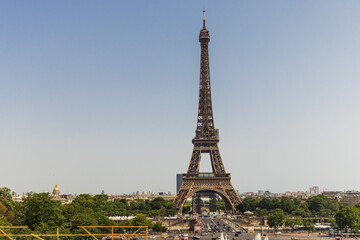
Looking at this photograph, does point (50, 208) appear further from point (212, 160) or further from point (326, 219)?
point (326, 219)

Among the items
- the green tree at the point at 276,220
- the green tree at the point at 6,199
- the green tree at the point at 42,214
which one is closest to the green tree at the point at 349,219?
the green tree at the point at 276,220

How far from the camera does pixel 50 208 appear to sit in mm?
54188

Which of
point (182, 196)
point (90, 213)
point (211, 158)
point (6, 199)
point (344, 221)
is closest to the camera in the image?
point (90, 213)

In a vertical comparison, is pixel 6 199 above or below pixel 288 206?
above

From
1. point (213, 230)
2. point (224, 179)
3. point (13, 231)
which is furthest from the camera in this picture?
point (224, 179)

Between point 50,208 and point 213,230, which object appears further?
point 213,230

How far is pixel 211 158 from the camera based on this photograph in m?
104

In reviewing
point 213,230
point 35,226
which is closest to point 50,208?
point 35,226

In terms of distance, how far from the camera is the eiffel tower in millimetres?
100438

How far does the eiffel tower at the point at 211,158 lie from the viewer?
3954 inches

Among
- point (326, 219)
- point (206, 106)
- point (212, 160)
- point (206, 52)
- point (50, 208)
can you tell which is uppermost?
point (206, 52)

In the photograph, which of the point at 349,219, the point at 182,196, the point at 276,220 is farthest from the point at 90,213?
the point at 349,219

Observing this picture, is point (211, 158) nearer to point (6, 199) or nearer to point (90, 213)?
point (90, 213)

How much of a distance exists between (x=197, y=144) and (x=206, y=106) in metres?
11.0
